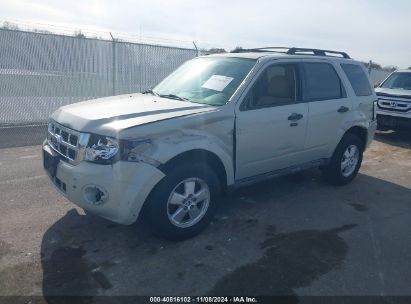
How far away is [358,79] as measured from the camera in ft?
19.5

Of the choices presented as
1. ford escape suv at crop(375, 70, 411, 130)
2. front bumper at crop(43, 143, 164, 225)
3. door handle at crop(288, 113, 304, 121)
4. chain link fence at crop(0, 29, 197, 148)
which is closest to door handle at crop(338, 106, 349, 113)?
door handle at crop(288, 113, 304, 121)

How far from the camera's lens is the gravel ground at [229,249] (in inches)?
125

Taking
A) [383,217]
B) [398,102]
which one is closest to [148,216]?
[383,217]

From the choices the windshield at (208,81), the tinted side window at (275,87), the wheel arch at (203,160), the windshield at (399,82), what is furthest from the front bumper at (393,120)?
the wheel arch at (203,160)

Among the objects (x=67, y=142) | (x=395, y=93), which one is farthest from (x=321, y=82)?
(x=395, y=93)

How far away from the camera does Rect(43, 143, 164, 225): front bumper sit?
3.35 meters

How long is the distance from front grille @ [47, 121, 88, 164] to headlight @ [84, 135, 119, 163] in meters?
0.08

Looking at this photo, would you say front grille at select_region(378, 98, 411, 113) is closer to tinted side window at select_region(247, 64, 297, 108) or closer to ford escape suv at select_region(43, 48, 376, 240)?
ford escape suv at select_region(43, 48, 376, 240)

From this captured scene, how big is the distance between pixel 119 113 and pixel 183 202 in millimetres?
1066

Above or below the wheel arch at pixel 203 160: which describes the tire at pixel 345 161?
below

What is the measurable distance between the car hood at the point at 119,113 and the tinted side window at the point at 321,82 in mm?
1668

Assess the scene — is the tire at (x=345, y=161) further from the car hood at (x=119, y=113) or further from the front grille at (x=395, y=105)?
the front grille at (x=395, y=105)

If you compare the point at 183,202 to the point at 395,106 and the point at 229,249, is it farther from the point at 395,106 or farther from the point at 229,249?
the point at 395,106

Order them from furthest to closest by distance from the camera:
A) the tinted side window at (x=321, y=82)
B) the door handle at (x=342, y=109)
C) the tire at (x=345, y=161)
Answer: the tire at (x=345, y=161), the door handle at (x=342, y=109), the tinted side window at (x=321, y=82)
